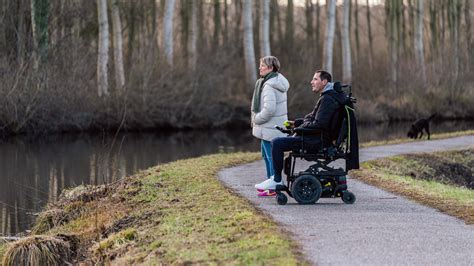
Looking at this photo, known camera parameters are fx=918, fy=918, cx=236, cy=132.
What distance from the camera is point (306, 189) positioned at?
1327 centimetres

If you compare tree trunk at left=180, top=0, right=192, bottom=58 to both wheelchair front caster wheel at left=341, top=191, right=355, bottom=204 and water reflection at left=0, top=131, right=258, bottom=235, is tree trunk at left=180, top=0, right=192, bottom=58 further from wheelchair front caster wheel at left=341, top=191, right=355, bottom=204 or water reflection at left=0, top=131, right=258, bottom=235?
wheelchair front caster wheel at left=341, top=191, right=355, bottom=204

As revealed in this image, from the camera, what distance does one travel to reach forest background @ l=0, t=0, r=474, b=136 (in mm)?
38406

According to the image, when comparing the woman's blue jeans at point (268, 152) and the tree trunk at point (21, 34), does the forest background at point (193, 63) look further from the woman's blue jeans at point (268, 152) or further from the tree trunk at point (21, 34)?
the woman's blue jeans at point (268, 152)

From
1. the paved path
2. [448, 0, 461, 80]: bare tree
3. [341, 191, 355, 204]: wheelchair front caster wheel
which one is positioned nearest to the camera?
the paved path

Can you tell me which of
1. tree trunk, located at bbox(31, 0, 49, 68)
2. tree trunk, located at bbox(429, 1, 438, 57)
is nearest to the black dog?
tree trunk, located at bbox(31, 0, 49, 68)

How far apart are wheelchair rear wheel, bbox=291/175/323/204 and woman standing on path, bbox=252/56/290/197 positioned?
105cm

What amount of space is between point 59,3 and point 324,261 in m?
34.6

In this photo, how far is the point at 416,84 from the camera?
50750 mm

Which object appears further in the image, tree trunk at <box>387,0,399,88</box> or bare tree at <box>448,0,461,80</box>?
bare tree at <box>448,0,461,80</box>

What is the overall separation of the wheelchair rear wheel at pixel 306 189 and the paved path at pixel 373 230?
0.49ft

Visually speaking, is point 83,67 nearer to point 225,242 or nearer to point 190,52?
point 190,52

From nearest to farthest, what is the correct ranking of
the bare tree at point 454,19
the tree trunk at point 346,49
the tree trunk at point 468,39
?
1. the tree trunk at point 346,49
2. the tree trunk at point 468,39
3. the bare tree at point 454,19

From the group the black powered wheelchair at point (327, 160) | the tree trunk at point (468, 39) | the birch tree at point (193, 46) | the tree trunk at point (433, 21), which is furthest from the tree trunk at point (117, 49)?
the black powered wheelchair at point (327, 160)

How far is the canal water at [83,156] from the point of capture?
18734mm
